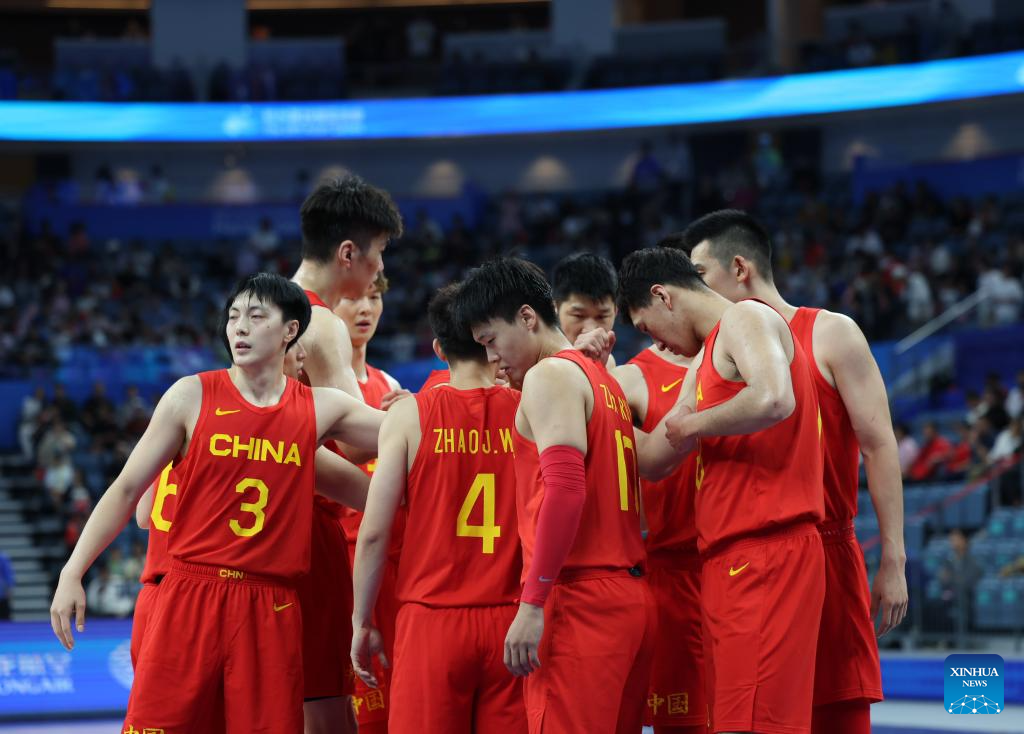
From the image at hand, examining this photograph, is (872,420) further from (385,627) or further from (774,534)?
(385,627)

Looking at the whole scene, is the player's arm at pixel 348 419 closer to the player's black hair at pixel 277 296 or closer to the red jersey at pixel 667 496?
the player's black hair at pixel 277 296

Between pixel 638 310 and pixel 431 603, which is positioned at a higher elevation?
pixel 638 310

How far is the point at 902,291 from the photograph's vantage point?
19.9m

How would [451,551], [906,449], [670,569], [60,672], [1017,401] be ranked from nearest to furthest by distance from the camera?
[451,551] → [670,569] → [60,672] → [906,449] → [1017,401]

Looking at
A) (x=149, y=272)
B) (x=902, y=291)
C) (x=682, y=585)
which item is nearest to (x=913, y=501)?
(x=902, y=291)

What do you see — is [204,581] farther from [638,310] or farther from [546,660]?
[638,310]

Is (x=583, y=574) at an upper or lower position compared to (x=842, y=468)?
lower

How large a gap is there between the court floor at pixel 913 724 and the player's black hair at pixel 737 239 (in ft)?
17.5

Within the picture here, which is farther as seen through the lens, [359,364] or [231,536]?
[359,364]

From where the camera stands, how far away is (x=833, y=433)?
4.95 metres

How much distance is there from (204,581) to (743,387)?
6.67 ft

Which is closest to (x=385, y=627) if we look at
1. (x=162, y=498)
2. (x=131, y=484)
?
(x=162, y=498)

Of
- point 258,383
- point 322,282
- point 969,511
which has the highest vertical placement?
point 322,282

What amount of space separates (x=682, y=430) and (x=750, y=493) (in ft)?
1.08
